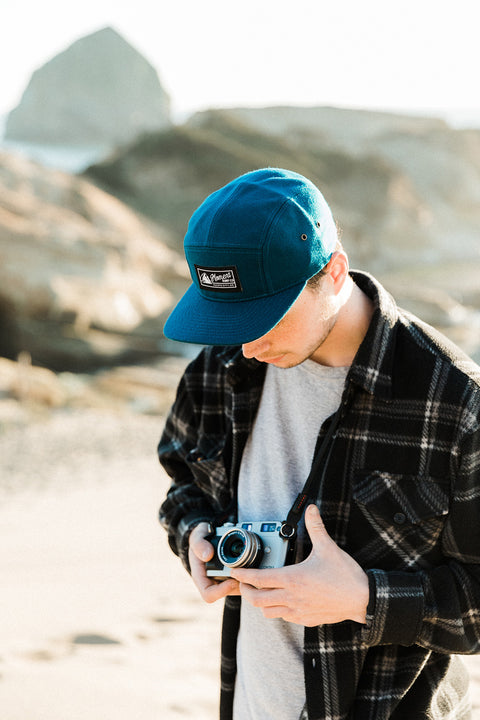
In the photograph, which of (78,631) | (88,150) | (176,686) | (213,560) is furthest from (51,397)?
(88,150)

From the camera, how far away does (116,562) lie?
4695mm

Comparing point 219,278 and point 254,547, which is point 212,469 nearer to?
point 254,547

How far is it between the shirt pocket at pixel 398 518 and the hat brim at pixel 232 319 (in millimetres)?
319

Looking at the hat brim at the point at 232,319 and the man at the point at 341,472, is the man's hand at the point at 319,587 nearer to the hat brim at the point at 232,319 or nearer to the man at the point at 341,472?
the man at the point at 341,472

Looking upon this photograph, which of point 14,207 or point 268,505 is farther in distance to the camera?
point 14,207

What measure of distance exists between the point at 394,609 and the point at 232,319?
55cm

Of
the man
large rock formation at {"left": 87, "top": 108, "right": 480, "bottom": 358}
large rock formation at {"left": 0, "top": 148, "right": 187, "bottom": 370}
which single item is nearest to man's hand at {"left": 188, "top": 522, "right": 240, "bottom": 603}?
the man

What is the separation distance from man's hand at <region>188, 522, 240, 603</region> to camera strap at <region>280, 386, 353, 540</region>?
0.58 feet

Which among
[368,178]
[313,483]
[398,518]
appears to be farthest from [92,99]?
[398,518]

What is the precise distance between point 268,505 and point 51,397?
8.84m

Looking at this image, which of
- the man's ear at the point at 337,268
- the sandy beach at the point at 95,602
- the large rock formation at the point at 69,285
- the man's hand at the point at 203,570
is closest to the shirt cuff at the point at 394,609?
the man's hand at the point at 203,570

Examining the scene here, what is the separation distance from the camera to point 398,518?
4.03 ft

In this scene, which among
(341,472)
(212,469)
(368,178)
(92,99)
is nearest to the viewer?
(341,472)

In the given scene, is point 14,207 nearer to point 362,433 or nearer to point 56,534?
point 56,534
